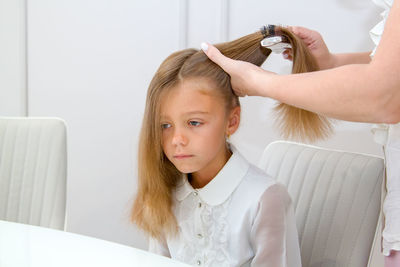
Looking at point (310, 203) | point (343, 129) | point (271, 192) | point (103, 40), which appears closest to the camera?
point (271, 192)

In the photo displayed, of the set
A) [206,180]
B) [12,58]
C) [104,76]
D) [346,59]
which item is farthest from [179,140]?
[12,58]

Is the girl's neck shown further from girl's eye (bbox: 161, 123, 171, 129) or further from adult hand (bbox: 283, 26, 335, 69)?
adult hand (bbox: 283, 26, 335, 69)

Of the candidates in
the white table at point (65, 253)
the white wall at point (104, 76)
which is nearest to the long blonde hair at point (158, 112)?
the white table at point (65, 253)

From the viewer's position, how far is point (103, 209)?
2801mm

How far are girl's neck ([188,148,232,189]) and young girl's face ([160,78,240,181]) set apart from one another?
0.04 m

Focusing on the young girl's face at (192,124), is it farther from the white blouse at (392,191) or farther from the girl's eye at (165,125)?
the white blouse at (392,191)

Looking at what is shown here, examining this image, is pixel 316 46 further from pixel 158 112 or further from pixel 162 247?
pixel 162 247

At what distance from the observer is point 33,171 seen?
1638 mm

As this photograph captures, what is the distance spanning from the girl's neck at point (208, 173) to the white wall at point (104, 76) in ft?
3.96

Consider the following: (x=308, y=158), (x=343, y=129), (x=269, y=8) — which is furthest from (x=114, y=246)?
(x=269, y=8)

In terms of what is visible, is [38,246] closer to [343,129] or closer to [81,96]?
[343,129]

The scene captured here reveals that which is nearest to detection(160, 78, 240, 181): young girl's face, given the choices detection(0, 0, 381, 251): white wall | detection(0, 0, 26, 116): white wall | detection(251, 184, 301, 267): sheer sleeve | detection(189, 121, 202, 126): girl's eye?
detection(189, 121, 202, 126): girl's eye

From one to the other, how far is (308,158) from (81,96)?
1.81m

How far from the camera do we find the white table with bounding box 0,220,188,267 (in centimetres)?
76
